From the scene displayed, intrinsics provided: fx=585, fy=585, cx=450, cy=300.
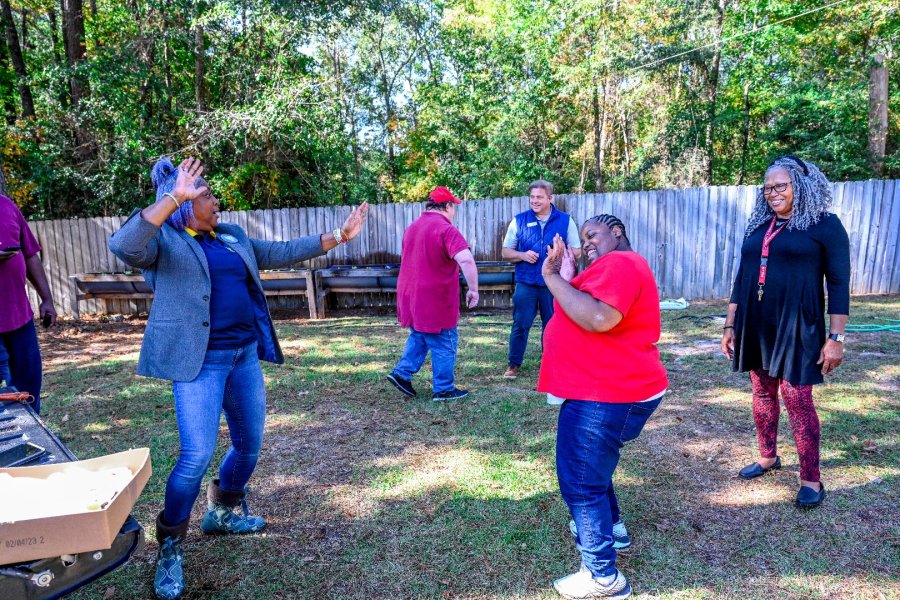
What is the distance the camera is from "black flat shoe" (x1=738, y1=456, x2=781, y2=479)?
370cm

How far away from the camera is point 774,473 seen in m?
3.74

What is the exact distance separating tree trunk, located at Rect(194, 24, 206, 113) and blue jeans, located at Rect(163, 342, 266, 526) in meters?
11.6

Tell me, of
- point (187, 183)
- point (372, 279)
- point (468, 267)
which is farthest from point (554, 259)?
point (372, 279)

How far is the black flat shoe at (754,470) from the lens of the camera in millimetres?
3701

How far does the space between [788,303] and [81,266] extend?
12.6m

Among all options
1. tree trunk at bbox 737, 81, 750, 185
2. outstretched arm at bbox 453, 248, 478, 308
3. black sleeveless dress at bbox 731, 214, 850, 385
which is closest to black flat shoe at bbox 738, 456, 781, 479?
black sleeveless dress at bbox 731, 214, 850, 385

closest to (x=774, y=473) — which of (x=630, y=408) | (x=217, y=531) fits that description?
(x=630, y=408)

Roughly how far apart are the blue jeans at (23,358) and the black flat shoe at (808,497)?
14.6 feet

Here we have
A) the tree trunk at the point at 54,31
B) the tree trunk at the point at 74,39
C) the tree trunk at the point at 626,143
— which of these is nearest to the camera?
the tree trunk at the point at 74,39

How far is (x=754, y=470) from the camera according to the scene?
3713 mm

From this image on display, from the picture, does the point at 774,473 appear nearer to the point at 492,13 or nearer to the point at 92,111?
the point at 92,111

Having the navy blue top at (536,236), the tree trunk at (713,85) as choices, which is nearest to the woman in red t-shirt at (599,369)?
the navy blue top at (536,236)

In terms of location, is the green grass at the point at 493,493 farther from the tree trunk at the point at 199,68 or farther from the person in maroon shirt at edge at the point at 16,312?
the tree trunk at the point at 199,68

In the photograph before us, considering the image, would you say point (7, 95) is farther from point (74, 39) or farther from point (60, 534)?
point (60, 534)
